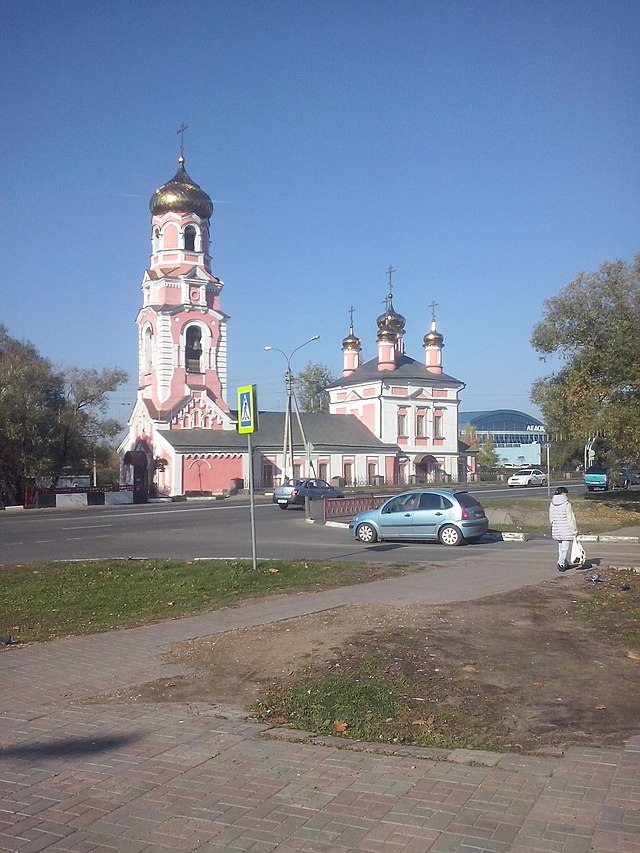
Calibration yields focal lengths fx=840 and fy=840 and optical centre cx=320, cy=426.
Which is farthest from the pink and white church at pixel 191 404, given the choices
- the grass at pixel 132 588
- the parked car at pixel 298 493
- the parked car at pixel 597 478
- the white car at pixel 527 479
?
the grass at pixel 132 588

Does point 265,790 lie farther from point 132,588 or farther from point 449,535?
point 449,535

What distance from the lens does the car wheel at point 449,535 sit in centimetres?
2095

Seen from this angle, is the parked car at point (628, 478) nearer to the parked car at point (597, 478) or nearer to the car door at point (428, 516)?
the parked car at point (597, 478)

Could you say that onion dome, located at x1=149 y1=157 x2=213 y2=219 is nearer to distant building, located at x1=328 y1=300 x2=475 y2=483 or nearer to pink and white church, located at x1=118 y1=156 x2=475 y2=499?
pink and white church, located at x1=118 y1=156 x2=475 y2=499

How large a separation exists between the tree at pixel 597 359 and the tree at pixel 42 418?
2769 centimetres

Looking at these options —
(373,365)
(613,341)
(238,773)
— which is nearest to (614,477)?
(613,341)

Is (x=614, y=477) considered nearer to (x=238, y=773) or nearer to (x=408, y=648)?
(x=408, y=648)

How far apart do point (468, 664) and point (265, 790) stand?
10.9ft

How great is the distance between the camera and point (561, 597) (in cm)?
1187

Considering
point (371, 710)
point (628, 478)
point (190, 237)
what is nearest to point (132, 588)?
point (371, 710)

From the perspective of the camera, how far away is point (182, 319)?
62156 mm

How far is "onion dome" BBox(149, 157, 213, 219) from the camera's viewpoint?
61.7 meters

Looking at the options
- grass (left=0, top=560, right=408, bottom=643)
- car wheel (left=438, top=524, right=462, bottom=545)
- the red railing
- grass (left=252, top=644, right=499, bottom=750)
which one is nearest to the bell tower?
the red railing

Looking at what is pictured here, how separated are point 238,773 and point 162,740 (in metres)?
0.89
